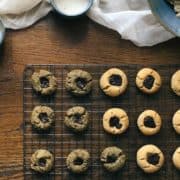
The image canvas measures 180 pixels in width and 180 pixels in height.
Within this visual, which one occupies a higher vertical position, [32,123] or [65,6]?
[65,6]

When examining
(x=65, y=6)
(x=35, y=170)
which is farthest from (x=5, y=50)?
(x=35, y=170)

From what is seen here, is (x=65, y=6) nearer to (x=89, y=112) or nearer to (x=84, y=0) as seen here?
(x=84, y=0)

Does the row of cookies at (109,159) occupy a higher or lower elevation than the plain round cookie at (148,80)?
lower

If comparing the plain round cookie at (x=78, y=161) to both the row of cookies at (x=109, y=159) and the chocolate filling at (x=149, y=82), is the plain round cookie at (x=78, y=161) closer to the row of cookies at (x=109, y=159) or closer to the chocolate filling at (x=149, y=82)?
the row of cookies at (x=109, y=159)

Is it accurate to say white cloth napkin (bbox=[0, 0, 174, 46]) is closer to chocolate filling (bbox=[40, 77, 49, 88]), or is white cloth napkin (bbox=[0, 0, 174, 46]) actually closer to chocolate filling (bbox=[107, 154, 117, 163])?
chocolate filling (bbox=[40, 77, 49, 88])

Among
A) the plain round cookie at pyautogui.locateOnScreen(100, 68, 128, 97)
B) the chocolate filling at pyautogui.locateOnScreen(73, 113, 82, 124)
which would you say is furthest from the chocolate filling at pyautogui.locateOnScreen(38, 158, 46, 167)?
the plain round cookie at pyautogui.locateOnScreen(100, 68, 128, 97)

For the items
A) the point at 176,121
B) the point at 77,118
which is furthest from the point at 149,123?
the point at 77,118

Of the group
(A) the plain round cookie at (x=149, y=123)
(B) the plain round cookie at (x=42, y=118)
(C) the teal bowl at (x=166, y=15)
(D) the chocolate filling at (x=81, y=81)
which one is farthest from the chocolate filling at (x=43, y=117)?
(C) the teal bowl at (x=166, y=15)
